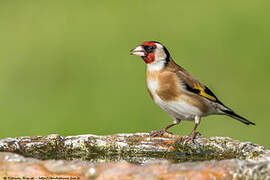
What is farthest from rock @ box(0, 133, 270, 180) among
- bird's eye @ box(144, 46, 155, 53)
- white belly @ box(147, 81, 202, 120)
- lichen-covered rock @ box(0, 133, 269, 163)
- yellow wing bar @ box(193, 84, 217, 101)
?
bird's eye @ box(144, 46, 155, 53)

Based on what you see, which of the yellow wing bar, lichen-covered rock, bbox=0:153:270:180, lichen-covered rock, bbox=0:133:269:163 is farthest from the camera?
the yellow wing bar

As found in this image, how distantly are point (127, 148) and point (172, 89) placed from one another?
4.12ft

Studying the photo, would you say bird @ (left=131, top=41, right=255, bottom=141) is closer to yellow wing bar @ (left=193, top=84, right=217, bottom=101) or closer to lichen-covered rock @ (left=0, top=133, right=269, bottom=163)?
yellow wing bar @ (left=193, top=84, right=217, bottom=101)

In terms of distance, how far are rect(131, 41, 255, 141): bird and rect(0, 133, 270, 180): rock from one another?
19.2 inches

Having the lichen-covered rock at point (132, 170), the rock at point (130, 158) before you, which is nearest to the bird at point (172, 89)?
the rock at point (130, 158)

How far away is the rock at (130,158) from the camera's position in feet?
12.3

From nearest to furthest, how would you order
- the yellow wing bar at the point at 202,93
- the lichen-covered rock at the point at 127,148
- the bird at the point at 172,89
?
1. the lichen-covered rock at the point at 127,148
2. the bird at the point at 172,89
3. the yellow wing bar at the point at 202,93

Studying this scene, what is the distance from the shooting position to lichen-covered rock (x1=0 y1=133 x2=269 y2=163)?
501 cm

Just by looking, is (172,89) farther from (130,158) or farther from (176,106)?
(130,158)

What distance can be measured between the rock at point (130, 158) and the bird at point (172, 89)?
49cm

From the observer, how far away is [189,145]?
5.54 m

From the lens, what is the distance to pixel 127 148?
5312 mm

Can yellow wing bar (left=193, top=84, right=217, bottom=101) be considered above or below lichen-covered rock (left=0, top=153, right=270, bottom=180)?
above

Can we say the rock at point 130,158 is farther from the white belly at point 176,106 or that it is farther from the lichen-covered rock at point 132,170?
the white belly at point 176,106
